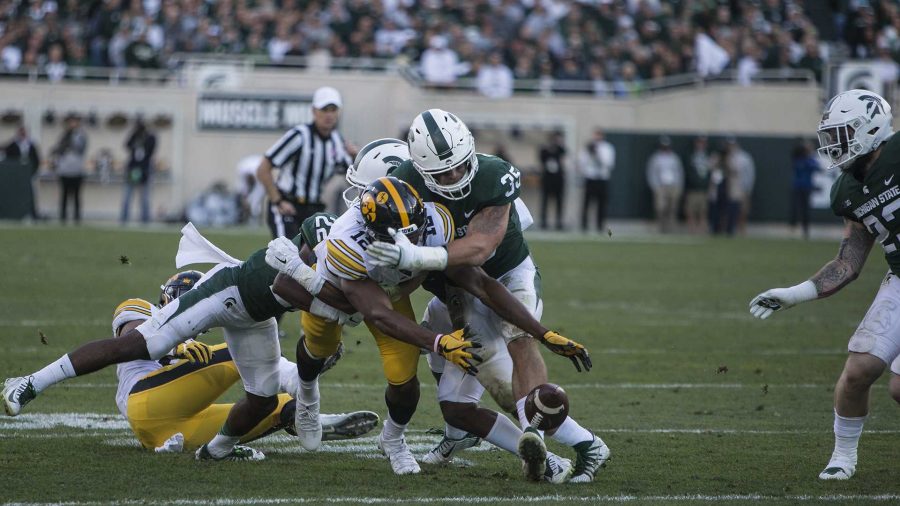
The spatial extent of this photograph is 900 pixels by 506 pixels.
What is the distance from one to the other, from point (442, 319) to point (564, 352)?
2.87 feet

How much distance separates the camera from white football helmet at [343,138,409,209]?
19.2 feet

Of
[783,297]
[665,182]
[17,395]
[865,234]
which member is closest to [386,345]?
[17,395]

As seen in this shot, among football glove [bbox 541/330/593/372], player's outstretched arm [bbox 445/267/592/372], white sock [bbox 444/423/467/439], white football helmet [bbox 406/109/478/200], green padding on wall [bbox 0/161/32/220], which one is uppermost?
white football helmet [bbox 406/109/478/200]

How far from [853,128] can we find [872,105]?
16 cm

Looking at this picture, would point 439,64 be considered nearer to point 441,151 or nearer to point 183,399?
point 183,399

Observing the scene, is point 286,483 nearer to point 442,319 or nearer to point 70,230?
point 442,319

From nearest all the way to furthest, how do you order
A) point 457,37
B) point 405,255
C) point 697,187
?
point 405,255
point 697,187
point 457,37

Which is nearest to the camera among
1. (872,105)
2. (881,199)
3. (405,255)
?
(405,255)

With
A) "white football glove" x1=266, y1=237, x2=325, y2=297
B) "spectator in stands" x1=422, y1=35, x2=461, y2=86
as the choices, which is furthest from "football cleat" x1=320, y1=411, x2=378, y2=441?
"spectator in stands" x1=422, y1=35, x2=461, y2=86

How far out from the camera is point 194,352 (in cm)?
543

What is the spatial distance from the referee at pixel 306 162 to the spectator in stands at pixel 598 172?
1191 centimetres

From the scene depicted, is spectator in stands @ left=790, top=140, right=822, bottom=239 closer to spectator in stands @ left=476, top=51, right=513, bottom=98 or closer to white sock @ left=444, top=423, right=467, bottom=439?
spectator in stands @ left=476, top=51, right=513, bottom=98

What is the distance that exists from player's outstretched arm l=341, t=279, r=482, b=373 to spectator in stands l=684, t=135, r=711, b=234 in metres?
17.1

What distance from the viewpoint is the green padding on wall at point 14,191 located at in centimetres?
1970
